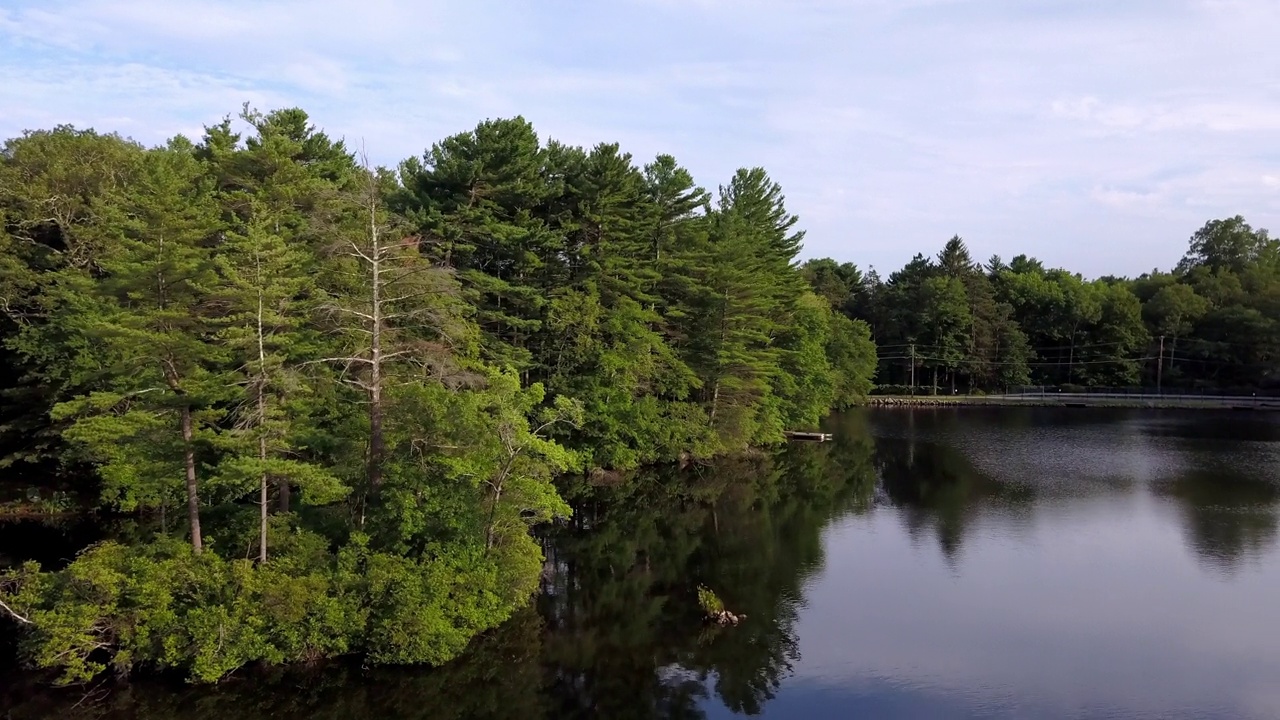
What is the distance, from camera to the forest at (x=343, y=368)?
15.2 m

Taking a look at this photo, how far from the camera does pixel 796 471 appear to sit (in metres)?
37.3

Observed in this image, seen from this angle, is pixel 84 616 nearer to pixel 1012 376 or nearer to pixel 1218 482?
pixel 1218 482

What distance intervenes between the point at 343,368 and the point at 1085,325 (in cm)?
7009

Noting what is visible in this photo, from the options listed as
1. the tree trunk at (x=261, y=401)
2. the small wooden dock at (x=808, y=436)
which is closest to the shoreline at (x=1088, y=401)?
the small wooden dock at (x=808, y=436)

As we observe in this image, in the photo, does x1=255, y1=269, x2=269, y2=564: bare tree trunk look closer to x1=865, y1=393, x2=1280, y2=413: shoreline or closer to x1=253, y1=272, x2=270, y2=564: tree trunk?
x1=253, y1=272, x2=270, y2=564: tree trunk

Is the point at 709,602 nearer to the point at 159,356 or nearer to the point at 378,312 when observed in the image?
the point at 378,312

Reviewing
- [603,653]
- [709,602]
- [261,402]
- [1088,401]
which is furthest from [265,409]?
[1088,401]

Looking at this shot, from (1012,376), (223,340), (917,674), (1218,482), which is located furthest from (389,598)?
(1012,376)

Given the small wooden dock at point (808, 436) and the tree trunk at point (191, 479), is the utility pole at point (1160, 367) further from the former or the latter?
the tree trunk at point (191, 479)

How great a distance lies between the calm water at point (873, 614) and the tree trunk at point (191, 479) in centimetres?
279

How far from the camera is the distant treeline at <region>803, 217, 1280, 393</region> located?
64.5 metres

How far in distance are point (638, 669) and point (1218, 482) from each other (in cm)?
2882

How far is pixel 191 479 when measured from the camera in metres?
16.1

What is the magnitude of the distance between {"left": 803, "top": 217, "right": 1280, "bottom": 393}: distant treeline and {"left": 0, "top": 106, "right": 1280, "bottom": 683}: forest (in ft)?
88.7
